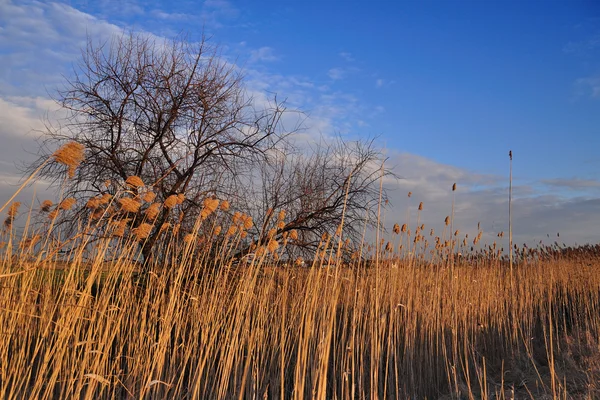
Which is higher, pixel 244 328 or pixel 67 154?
pixel 67 154

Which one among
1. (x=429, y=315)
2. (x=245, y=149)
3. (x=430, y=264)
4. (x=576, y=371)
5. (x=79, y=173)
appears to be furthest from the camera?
(x=245, y=149)

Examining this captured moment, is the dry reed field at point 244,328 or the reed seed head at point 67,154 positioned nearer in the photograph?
the reed seed head at point 67,154

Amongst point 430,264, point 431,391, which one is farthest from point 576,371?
point 430,264

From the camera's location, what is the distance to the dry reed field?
320 centimetres

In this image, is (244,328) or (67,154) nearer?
(67,154)

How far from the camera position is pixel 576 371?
476 centimetres

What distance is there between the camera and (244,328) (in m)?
3.86

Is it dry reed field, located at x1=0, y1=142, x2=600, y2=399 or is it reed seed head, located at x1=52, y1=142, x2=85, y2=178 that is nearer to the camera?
reed seed head, located at x1=52, y1=142, x2=85, y2=178

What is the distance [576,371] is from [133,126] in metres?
5.97

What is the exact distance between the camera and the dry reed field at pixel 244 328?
3.20 m

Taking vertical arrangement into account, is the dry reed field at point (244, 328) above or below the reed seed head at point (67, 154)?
below

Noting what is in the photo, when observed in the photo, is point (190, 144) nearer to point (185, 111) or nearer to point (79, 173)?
point (185, 111)

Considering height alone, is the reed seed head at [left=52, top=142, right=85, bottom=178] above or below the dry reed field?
above

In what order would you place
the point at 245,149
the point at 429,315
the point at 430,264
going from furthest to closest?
the point at 245,149 < the point at 430,264 < the point at 429,315
